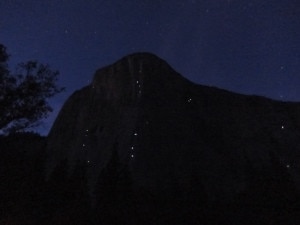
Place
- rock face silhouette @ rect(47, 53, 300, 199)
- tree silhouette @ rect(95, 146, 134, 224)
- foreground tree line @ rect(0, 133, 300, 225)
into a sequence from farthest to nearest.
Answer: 1. rock face silhouette @ rect(47, 53, 300, 199)
2. foreground tree line @ rect(0, 133, 300, 225)
3. tree silhouette @ rect(95, 146, 134, 224)

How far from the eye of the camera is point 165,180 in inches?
1361

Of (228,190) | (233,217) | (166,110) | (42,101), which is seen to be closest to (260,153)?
(228,190)

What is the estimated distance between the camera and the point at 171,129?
134ft

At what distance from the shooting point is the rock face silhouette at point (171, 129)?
3756cm

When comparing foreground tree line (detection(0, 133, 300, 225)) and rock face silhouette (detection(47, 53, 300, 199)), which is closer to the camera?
foreground tree line (detection(0, 133, 300, 225))

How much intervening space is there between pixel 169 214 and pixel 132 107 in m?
19.0

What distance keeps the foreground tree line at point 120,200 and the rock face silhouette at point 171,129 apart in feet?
7.73

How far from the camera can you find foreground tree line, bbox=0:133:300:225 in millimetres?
24234

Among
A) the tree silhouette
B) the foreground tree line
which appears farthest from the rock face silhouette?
the foreground tree line

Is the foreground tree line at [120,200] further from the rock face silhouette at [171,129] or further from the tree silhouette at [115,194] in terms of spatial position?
the rock face silhouette at [171,129]

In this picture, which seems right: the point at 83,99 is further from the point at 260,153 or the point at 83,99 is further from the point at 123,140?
the point at 260,153

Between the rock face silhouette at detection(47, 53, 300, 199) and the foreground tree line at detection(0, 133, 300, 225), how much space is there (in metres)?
2.36

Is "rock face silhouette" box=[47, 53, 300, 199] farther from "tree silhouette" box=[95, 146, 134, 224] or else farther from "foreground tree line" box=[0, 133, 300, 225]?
"foreground tree line" box=[0, 133, 300, 225]

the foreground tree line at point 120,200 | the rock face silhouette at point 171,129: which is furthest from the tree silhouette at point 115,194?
the rock face silhouette at point 171,129
